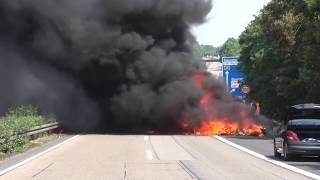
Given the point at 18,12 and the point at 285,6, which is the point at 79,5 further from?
the point at 285,6

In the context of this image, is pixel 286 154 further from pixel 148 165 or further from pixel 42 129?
pixel 42 129

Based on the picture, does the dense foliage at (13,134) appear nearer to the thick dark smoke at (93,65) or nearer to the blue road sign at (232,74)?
the thick dark smoke at (93,65)

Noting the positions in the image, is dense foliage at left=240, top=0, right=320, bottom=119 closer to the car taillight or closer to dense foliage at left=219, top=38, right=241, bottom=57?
the car taillight

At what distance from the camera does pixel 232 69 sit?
50.8m

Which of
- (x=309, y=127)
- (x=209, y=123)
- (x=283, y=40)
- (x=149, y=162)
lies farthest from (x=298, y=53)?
(x=149, y=162)

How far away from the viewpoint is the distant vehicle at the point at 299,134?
17.6 meters

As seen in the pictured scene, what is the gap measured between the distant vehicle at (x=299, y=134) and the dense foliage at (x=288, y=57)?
8.52 m

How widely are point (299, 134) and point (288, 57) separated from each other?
20.3 metres

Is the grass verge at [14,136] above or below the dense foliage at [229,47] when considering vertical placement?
below

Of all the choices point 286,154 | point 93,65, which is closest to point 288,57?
point 93,65

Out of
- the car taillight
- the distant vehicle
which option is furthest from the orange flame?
the car taillight

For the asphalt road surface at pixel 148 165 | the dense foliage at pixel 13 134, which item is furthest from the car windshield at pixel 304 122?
the dense foliage at pixel 13 134

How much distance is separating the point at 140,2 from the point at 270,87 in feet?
43.9

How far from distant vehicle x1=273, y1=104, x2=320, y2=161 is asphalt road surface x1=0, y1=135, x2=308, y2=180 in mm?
974
